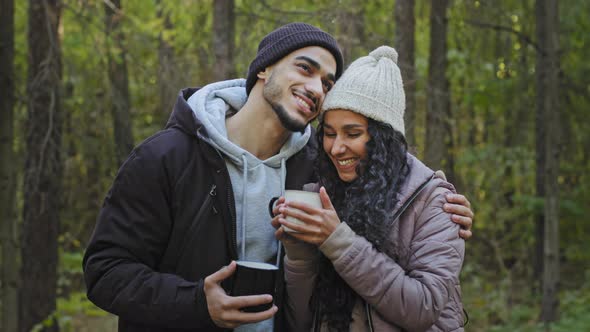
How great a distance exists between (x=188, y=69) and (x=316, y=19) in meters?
1.78

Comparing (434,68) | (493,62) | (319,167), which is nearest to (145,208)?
(319,167)

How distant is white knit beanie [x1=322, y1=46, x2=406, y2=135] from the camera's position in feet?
9.01

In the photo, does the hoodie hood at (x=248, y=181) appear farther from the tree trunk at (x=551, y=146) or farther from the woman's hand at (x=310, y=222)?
the tree trunk at (x=551, y=146)

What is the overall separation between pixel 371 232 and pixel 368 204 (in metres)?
0.12

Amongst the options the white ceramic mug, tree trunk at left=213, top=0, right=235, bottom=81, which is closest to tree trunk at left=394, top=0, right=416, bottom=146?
tree trunk at left=213, top=0, right=235, bottom=81

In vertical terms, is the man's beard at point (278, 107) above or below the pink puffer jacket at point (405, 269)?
above

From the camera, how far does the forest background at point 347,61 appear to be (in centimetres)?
679

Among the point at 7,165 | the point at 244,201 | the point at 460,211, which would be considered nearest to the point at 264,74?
the point at 244,201

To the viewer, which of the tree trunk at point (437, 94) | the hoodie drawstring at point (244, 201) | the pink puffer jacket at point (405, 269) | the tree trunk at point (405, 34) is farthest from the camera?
the tree trunk at point (437, 94)

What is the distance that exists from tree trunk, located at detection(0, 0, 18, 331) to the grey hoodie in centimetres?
388

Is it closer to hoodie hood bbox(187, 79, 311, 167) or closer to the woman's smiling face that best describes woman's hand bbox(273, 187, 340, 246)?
the woman's smiling face

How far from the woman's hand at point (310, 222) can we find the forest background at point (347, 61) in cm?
384

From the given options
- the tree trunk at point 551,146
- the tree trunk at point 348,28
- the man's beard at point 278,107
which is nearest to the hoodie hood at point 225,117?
the man's beard at point 278,107

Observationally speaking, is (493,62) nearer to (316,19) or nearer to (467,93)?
(467,93)
